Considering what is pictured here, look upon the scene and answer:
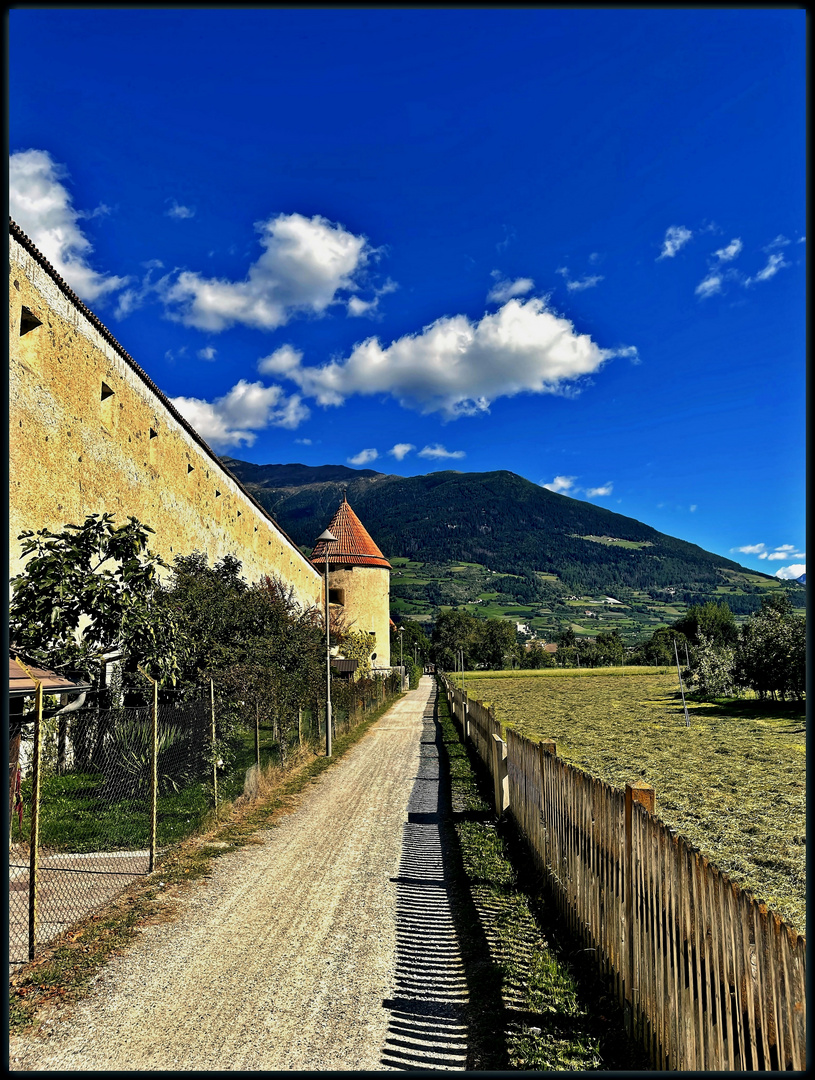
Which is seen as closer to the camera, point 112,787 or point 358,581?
point 112,787

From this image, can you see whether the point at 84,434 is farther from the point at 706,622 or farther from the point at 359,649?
the point at 706,622

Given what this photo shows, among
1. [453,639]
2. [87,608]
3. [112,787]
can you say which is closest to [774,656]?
[112,787]

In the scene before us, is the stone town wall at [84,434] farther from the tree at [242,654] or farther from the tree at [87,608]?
the tree at [242,654]

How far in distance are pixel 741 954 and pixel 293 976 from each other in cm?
337

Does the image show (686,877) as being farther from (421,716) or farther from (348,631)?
(348,631)

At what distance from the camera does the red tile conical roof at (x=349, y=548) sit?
49594mm

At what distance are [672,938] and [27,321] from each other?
13.0m

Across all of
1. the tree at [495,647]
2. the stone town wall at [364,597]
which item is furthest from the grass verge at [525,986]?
the tree at [495,647]

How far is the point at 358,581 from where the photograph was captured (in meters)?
49.7

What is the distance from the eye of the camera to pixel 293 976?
4.80 meters

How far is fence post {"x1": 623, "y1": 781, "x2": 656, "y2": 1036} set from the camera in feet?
13.0

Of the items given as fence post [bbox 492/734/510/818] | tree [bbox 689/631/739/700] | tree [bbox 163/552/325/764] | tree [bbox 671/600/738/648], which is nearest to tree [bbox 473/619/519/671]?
tree [bbox 671/600/738/648]

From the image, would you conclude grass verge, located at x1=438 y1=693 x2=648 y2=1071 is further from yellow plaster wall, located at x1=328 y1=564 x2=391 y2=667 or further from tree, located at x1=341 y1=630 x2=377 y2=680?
yellow plaster wall, located at x1=328 y1=564 x2=391 y2=667

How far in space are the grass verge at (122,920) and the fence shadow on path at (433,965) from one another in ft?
7.22
